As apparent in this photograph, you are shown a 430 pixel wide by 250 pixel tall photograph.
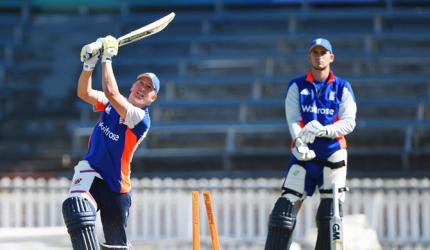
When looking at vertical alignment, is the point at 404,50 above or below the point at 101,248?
above

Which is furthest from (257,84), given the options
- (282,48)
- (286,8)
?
(286,8)

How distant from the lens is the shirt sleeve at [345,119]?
7.71 meters

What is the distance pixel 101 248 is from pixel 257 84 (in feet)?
35.5

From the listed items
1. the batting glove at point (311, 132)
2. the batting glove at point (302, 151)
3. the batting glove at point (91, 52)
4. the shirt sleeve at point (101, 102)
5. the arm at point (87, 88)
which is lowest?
the batting glove at point (302, 151)

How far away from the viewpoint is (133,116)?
716cm

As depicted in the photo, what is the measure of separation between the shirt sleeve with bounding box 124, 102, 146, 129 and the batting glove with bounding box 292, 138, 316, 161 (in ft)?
3.97

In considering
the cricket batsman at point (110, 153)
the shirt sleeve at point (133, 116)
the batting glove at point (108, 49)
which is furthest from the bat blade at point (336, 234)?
the batting glove at point (108, 49)

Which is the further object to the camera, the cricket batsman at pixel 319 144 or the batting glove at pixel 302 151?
the cricket batsman at pixel 319 144

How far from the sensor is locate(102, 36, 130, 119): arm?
7.01 m

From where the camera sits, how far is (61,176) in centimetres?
1706

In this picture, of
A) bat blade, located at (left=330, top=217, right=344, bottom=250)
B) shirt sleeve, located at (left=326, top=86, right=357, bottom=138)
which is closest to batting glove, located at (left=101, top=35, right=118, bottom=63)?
shirt sleeve, located at (left=326, top=86, right=357, bottom=138)

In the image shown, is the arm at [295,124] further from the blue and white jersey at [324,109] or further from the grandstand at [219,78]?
the grandstand at [219,78]

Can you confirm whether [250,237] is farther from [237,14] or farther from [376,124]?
[237,14]

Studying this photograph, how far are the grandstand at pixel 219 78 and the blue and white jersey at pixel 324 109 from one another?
Result: 28.9 feet
